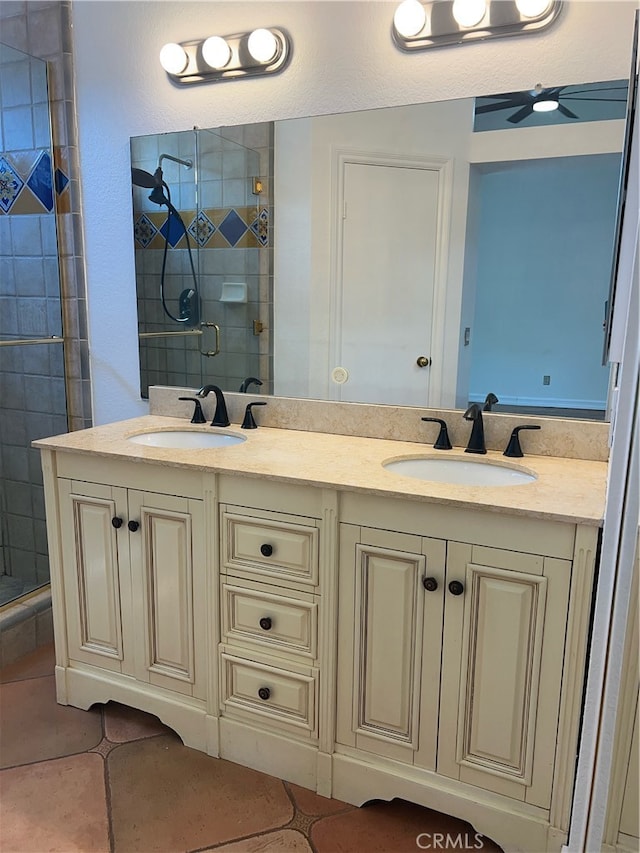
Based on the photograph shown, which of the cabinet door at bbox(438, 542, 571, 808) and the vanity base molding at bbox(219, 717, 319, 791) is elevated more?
the cabinet door at bbox(438, 542, 571, 808)

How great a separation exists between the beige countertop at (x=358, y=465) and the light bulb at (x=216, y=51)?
45.4 inches

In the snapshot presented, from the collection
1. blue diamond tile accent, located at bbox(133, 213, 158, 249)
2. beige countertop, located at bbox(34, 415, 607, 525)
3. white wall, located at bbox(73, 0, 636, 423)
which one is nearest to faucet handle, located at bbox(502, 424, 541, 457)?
beige countertop, located at bbox(34, 415, 607, 525)

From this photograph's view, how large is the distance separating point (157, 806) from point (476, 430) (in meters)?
1.28

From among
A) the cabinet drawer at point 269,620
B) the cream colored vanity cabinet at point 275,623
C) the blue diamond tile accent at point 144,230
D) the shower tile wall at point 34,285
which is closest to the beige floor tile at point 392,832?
the cream colored vanity cabinet at point 275,623

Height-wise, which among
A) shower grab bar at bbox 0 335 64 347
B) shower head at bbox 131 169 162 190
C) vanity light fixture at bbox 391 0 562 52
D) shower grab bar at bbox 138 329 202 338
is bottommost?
shower grab bar at bbox 0 335 64 347

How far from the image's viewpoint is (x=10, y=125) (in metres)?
2.36

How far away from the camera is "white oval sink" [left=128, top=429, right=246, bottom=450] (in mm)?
1992

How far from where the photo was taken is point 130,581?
5.74 ft

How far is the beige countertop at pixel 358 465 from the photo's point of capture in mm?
1302

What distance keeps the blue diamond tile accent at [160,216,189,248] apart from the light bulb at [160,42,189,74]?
465 mm

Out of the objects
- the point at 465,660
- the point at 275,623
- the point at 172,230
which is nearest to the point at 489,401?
the point at 465,660

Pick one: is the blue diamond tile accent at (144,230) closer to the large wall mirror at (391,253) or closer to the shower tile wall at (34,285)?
the large wall mirror at (391,253)

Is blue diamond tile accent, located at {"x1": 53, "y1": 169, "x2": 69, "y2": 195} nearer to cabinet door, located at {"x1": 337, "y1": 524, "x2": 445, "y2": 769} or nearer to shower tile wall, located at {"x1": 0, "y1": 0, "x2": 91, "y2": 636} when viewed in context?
shower tile wall, located at {"x1": 0, "y1": 0, "x2": 91, "y2": 636}

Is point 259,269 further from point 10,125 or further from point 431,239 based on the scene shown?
point 10,125
